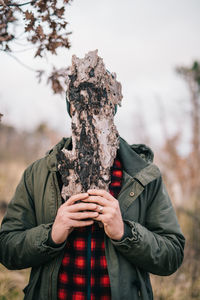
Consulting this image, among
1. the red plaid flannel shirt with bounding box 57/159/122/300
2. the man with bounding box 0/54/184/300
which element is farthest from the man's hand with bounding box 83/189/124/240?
the red plaid flannel shirt with bounding box 57/159/122/300

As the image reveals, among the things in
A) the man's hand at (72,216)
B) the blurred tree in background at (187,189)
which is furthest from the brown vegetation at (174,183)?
the man's hand at (72,216)

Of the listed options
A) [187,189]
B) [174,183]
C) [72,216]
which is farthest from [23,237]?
[187,189]

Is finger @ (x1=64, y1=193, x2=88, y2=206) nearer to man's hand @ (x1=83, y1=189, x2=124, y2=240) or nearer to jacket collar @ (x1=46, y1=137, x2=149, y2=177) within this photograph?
man's hand @ (x1=83, y1=189, x2=124, y2=240)

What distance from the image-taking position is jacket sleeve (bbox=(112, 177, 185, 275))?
1525 millimetres

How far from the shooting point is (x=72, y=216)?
143 cm

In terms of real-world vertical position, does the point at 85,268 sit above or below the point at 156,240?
below

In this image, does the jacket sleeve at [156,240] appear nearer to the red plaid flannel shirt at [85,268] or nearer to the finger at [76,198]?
the red plaid flannel shirt at [85,268]

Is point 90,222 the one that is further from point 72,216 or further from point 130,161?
point 130,161

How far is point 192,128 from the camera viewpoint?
1805 centimetres

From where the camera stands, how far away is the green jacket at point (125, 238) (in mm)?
1554

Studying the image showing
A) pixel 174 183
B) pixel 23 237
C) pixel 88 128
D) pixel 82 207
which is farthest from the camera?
pixel 174 183

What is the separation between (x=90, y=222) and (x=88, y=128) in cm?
57

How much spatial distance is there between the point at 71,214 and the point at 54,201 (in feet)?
1.01

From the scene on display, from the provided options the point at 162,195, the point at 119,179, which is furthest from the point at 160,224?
the point at 119,179
